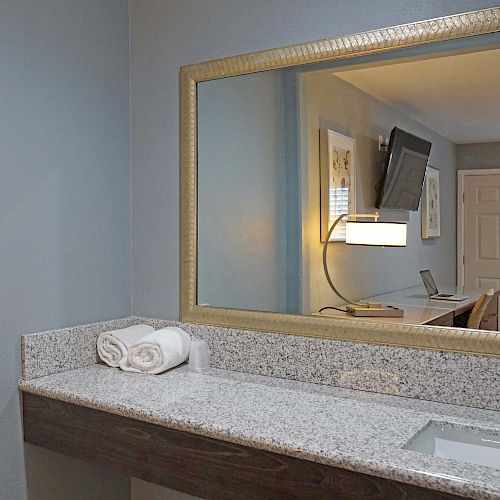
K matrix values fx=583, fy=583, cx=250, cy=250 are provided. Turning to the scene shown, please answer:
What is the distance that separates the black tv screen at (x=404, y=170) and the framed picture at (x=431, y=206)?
16 mm

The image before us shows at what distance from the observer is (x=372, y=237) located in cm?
165

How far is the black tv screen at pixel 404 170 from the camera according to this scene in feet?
5.20

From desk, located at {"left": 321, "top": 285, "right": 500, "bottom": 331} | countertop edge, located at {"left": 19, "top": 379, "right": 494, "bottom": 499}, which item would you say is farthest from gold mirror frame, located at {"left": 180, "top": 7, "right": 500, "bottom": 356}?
countertop edge, located at {"left": 19, "top": 379, "right": 494, "bottom": 499}

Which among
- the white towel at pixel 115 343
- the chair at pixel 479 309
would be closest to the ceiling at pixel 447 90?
the chair at pixel 479 309

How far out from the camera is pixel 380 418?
1393 millimetres

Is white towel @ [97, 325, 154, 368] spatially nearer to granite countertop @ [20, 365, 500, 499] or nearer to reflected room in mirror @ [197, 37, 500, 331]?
granite countertop @ [20, 365, 500, 499]

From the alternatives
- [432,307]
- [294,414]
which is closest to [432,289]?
[432,307]

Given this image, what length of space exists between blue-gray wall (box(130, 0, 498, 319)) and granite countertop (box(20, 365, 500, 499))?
0.40 m

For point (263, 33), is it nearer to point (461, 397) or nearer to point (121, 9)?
point (121, 9)

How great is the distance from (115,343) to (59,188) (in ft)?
1.73

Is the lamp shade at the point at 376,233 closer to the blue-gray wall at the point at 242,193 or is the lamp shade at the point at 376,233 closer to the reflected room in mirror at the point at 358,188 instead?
the reflected room in mirror at the point at 358,188

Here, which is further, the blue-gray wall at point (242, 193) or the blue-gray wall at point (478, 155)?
the blue-gray wall at point (242, 193)

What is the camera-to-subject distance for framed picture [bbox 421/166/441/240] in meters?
1.56

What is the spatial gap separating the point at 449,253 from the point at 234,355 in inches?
29.0
